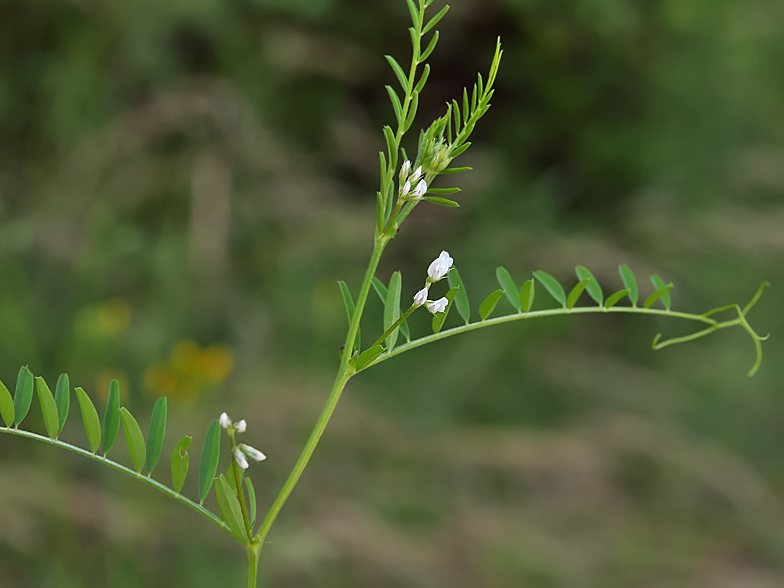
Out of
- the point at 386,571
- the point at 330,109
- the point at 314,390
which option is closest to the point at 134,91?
the point at 330,109

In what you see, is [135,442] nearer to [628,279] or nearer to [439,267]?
[439,267]

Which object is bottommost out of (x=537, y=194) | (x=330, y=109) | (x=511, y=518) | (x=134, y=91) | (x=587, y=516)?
(x=587, y=516)

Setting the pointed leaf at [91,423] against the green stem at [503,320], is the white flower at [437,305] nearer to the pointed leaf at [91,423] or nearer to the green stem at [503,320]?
the green stem at [503,320]

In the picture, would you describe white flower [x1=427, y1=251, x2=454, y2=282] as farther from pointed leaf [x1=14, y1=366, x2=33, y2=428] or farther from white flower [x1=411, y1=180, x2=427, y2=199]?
pointed leaf [x1=14, y1=366, x2=33, y2=428]

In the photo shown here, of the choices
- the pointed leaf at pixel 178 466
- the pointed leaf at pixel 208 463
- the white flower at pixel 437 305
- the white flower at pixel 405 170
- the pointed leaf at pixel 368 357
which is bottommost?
the pointed leaf at pixel 208 463

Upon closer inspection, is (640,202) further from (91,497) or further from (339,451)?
(91,497)

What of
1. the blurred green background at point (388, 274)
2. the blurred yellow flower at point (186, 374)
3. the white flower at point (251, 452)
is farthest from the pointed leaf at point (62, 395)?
the blurred yellow flower at point (186, 374)

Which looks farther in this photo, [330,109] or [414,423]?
[330,109]

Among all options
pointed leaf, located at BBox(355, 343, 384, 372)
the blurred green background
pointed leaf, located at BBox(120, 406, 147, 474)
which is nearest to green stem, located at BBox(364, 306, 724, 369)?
pointed leaf, located at BBox(355, 343, 384, 372)
